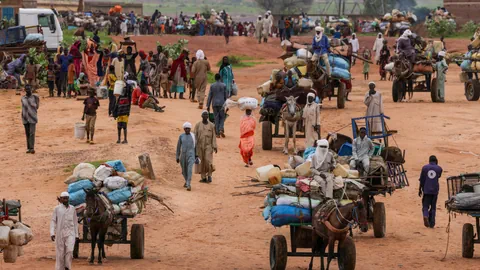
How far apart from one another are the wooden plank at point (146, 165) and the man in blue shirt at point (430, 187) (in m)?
5.32

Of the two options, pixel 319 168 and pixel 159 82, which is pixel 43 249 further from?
pixel 159 82

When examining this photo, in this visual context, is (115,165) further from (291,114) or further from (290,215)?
(291,114)

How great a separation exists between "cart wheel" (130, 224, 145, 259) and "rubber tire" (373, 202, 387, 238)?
384 centimetres

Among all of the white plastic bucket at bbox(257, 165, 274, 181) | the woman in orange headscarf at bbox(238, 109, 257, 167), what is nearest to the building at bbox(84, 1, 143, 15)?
the woman in orange headscarf at bbox(238, 109, 257, 167)

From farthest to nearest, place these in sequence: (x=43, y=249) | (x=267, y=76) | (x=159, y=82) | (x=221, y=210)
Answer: (x=267, y=76) → (x=159, y=82) → (x=221, y=210) → (x=43, y=249)

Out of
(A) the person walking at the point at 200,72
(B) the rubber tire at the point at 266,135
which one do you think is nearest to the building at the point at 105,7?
(A) the person walking at the point at 200,72

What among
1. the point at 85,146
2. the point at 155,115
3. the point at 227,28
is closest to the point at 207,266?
the point at 85,146

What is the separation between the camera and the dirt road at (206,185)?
17281mm

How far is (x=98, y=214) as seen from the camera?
15906 mm

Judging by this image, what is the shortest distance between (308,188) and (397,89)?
21092 millimetres

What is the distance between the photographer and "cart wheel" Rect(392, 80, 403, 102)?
36.0 metres

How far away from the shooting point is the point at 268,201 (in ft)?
52.2

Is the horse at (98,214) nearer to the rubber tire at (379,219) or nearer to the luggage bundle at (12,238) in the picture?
the luggage bundle at (12,238)

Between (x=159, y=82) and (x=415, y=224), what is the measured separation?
1646 cm
